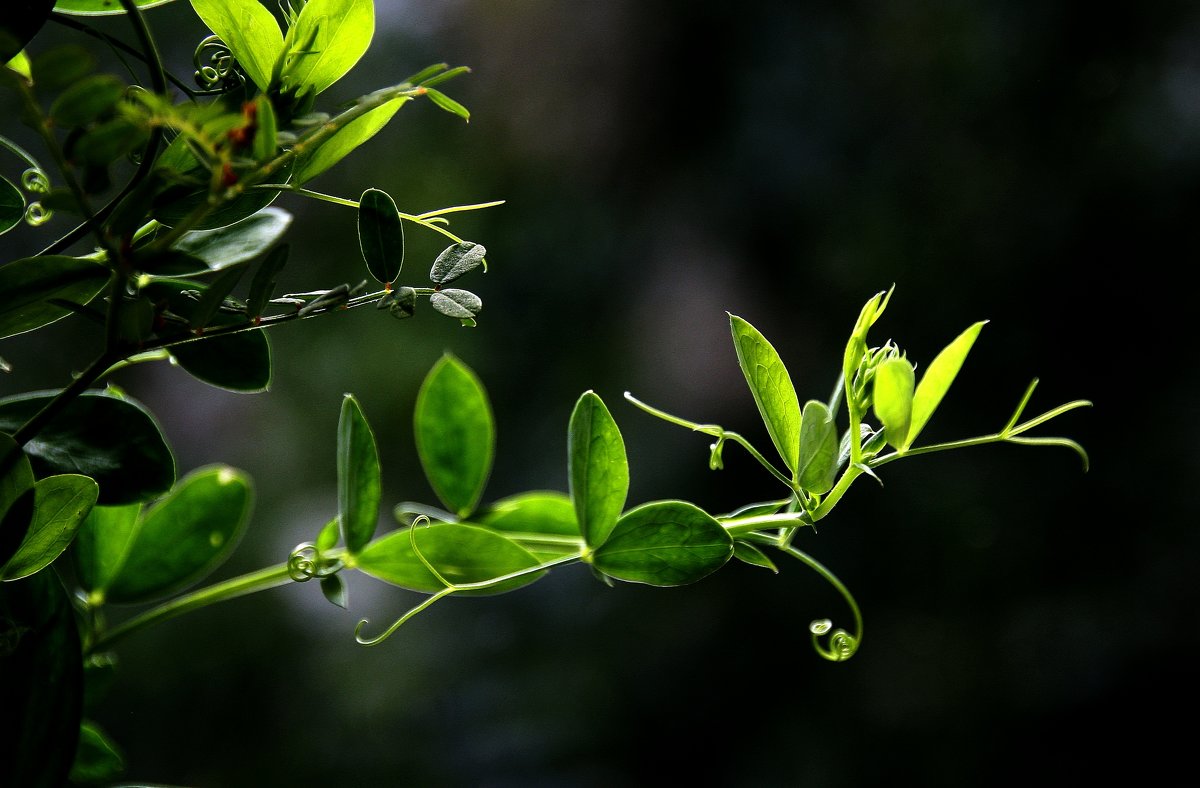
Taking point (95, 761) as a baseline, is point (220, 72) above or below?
above

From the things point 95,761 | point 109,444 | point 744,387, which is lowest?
point 744,387

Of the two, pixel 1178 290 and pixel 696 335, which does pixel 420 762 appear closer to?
pixel 696 335

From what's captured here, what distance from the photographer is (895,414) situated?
0.53ft

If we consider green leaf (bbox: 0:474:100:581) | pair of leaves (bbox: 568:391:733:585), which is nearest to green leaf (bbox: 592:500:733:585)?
pair of leaves (bbox: 568:391:733:585)

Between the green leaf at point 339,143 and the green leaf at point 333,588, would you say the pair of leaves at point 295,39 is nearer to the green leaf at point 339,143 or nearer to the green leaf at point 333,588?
the green leaf at point 339,143

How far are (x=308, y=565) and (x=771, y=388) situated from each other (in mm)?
114

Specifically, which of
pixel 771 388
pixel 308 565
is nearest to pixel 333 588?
pixel 308 565

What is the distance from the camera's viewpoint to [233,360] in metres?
0.20

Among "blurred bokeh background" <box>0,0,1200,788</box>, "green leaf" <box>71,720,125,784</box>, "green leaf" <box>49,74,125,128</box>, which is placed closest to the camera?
"green leaf" <box>49,74,125,128</box>

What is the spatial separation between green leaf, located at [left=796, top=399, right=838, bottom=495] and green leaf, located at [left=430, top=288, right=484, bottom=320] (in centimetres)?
6

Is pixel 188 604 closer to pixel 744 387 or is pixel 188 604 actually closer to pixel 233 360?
pixel 233 360

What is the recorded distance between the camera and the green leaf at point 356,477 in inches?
8.6

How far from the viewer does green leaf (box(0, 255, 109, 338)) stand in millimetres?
150

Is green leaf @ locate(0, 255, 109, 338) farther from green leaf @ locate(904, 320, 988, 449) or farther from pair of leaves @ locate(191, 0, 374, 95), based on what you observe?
green leaf @ locate(904, 320, 988, 449)
